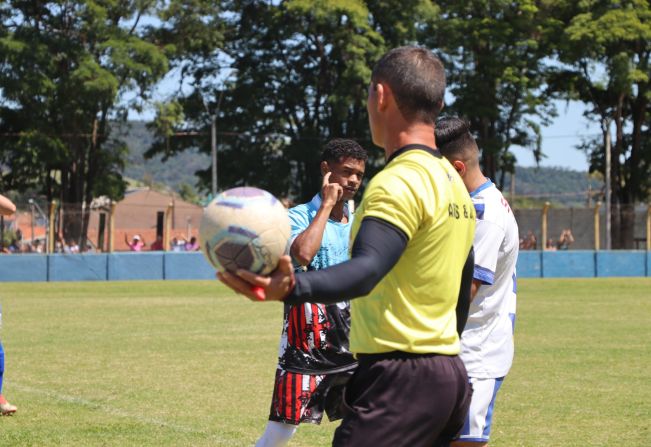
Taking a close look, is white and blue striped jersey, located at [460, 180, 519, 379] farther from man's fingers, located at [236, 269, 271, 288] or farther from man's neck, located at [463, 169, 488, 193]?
man's fingers, located at [236, 269, 271, 288]

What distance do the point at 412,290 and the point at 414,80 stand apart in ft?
2.25

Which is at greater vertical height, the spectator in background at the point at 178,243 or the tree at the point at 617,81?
the tree at the point at 617,81

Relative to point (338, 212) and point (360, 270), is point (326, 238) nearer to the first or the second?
point (338, 212)

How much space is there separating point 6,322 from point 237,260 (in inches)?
669

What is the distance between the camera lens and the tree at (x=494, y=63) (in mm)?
52812

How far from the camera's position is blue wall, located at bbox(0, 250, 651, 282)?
35562 millimetres

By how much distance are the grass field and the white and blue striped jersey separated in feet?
10.8

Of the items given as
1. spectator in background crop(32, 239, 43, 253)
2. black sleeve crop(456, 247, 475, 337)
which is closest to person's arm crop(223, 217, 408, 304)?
black sleeve crop(456, 247, 475, 337)

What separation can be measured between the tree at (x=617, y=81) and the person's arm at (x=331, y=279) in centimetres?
4541

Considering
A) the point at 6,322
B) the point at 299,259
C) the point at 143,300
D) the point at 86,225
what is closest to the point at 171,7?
the point at 86,225

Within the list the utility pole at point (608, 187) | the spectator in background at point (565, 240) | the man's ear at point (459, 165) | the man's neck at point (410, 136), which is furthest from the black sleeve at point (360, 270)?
the utility pole at point (608, 187)

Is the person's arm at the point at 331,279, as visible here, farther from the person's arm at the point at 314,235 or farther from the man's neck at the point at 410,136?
the person's arm at the point at 314,235

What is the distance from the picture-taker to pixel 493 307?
505 cm

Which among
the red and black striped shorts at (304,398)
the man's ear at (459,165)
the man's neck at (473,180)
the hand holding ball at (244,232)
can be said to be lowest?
the red and black striped shorts at (304,398)
